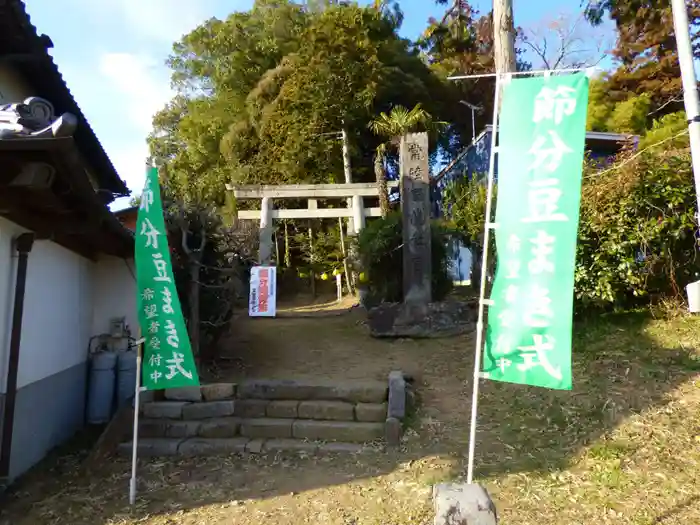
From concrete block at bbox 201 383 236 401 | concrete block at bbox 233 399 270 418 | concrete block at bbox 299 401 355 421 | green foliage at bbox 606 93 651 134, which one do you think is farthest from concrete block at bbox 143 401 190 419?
green foliage at bbox 606 93 651 134

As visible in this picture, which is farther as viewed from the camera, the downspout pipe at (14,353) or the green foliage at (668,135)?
the green foliage at (668,135)

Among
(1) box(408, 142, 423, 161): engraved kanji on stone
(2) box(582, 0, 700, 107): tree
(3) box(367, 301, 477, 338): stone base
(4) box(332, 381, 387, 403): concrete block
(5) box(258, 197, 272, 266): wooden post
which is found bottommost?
(4) box(332, 381, 387, 403): concrete block

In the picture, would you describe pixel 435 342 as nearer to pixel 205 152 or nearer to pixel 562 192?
pixel 562 192

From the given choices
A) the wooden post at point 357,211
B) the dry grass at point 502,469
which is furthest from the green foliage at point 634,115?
the dry grass at point 502,469

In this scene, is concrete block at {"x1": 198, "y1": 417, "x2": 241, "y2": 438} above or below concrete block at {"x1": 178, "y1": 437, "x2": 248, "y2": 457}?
above

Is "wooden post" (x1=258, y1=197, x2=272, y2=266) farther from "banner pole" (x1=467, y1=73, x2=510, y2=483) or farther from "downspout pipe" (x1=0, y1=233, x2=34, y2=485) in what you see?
"banner pole" (x1=467, y1=73, x2=510, y2=483)

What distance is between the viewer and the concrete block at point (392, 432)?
5398mm

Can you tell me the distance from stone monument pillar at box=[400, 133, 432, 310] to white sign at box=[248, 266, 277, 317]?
3.04m

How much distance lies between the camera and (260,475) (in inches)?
191

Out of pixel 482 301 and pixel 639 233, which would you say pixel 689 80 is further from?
pixel 482 301

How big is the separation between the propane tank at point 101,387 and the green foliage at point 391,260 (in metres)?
5.89

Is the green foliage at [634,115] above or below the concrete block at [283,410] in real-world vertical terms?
above

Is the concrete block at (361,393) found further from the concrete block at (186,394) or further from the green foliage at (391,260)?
the green foliage at (391,260)

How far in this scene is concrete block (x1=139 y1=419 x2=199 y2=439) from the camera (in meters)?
5.85
